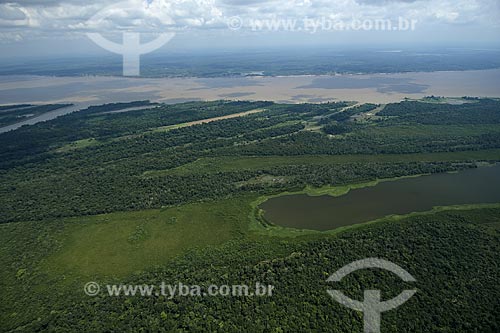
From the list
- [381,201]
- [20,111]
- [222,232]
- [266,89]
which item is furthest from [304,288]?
[266,89]

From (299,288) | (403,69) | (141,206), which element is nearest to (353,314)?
(299,288)

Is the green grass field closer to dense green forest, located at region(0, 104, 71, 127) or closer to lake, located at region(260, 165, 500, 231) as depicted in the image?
lake, located at region(260, 165, 500, 231)

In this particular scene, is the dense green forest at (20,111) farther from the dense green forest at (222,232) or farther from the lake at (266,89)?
the dense green forest at (222,232)

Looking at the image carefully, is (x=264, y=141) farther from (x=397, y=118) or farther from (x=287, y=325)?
(x=287, y=325)

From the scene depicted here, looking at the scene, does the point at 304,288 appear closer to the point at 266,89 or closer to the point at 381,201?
the point at 381,201

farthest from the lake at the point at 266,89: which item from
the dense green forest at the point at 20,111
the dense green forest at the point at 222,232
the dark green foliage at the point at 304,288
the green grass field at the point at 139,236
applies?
the dark green foliage at the point at 304,288

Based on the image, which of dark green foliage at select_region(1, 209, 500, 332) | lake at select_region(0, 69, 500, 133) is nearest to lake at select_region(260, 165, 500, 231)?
dark green foliage at select_region(1, 209, 500, 332)
